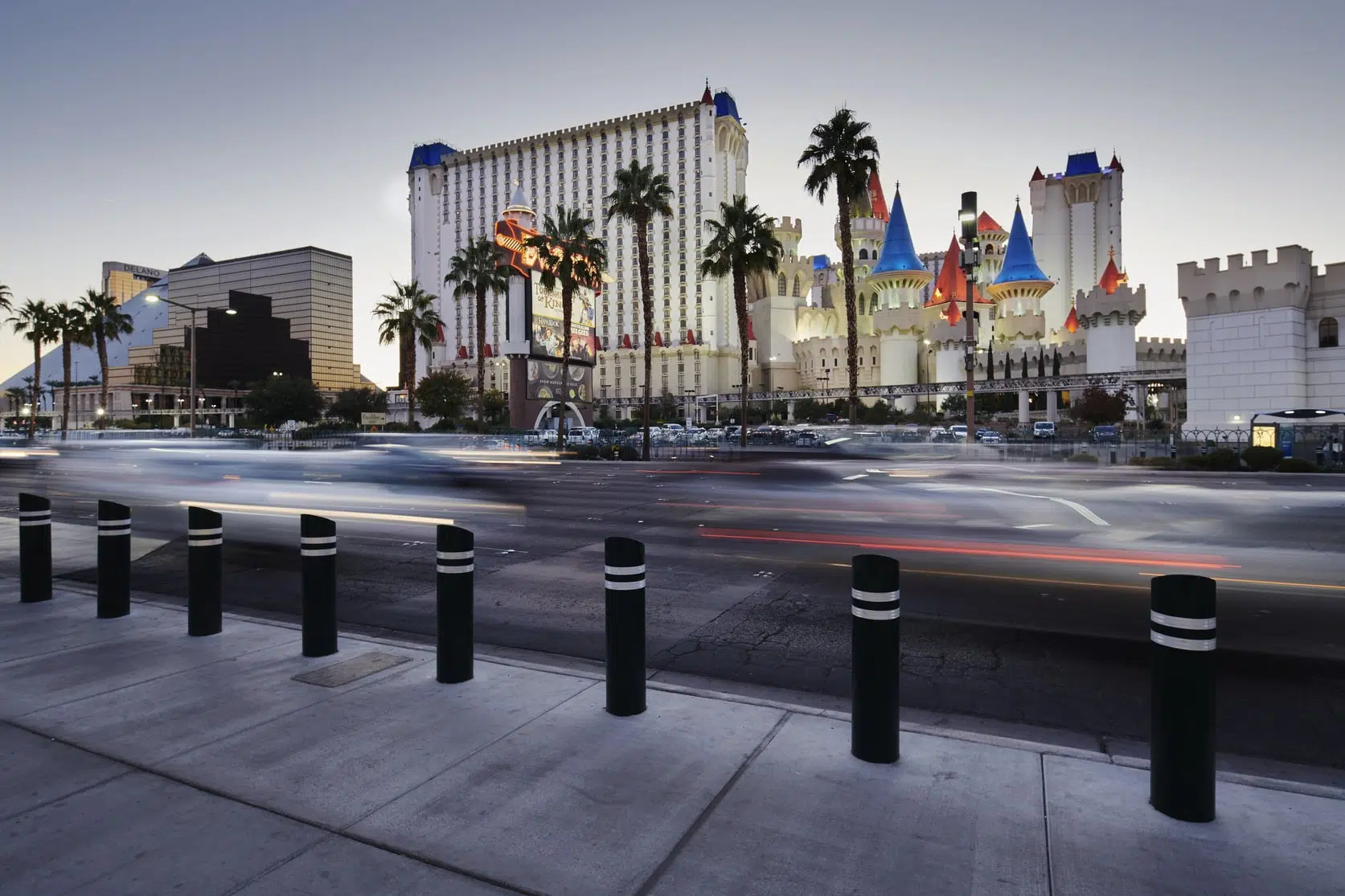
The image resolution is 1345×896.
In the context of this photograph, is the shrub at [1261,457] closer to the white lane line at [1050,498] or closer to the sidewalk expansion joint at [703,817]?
the white lane line at [1050,498]

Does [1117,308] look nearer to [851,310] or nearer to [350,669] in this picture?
[851,310]

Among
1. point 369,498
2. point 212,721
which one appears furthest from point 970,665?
point 369,498

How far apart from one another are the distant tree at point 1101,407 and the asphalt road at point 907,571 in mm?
55341

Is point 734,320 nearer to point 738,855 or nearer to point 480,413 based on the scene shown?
point 480,413

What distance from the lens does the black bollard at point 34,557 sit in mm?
7957

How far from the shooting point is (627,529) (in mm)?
13562

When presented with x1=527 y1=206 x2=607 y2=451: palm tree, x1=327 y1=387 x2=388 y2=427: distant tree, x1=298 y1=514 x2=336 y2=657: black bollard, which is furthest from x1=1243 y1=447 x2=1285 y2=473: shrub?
x1=327 y1=387 x2=388 y2=427: distant tree

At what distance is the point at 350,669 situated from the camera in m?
5.68

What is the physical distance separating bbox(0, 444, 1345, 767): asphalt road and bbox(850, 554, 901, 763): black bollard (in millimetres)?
1280

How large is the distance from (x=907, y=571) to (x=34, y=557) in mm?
9739

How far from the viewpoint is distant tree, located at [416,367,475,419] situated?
76.7m

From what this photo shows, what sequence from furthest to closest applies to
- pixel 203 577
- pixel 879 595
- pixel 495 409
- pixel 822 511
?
pixel 495 409, pixel 822 511, pixel 203 577, pixel 879 595

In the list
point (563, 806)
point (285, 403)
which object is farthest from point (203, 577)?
point (285, 403)

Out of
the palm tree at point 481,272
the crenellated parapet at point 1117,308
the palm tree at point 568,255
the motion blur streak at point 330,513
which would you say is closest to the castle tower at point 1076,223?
the crenellated parapet at point 1117,308
